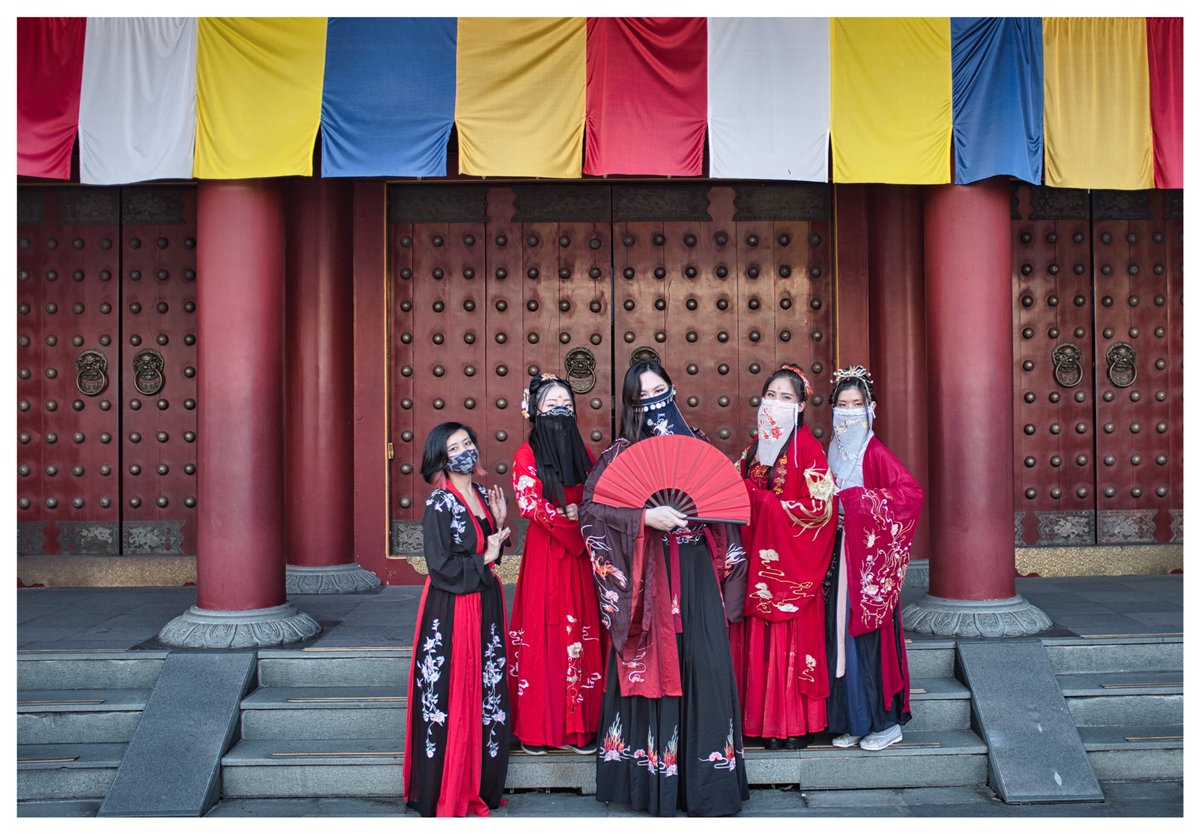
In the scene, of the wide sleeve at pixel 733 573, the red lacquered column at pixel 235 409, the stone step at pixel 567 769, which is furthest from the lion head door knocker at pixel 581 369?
the stone step at pixel 567 769

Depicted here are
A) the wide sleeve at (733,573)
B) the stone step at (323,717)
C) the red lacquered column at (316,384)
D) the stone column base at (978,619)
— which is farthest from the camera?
the red lacquered column at (316,384)

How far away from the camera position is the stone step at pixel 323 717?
522 cm

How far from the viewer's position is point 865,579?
15.5ft

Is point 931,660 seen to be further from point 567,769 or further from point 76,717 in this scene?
point 76,717

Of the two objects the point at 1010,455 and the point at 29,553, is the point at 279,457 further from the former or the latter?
the point at 1010,455

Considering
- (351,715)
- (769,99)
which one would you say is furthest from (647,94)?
(351,715)

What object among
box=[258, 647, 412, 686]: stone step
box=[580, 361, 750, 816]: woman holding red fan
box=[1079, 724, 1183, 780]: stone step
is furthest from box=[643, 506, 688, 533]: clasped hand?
box=[1079, 724, 1183, 780]: stone step

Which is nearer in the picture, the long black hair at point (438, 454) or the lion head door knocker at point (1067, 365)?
the long black hair at point (438, 454)

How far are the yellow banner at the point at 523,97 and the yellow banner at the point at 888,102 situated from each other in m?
1.54

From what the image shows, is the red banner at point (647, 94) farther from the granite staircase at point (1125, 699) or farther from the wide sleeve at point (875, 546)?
the granite staircase at point (1125, 699)

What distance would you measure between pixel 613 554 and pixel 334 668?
217cm

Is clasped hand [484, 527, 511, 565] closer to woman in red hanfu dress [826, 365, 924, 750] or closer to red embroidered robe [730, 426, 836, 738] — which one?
red embroidered robe [730, 426, 836, 738]

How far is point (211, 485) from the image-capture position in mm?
5945

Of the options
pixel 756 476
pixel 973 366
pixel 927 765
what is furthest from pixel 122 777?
pixel 973 366
